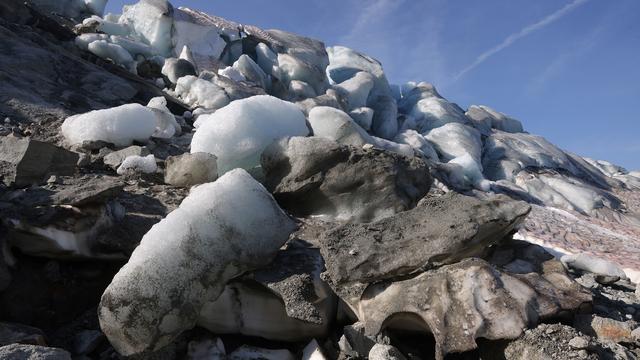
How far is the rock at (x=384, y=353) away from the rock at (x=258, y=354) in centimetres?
38

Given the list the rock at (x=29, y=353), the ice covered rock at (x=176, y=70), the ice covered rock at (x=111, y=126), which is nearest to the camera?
the rock at (x=29, y=353)

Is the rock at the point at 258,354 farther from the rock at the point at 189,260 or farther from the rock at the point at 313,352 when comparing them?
the rock at the point at 189,260

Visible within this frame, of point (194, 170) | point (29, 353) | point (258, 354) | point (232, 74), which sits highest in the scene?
point (232, 74)

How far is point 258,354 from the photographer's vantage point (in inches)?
83.1

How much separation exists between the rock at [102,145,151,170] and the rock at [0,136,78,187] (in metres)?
0.50

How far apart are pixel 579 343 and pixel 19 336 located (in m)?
2.00

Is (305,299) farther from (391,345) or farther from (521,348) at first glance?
(521,348)

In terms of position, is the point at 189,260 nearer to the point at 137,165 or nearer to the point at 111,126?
the point at 137,165

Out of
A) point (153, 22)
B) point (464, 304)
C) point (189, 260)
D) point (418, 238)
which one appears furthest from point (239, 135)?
point (153, 22)

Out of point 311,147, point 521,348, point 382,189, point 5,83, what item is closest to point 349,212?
point 382,189

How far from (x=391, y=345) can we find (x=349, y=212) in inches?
50.9

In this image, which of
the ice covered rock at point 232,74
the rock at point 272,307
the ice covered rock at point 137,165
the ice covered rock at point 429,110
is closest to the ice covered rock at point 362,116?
the ice covered rock at point 429,110

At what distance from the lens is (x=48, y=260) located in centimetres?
234

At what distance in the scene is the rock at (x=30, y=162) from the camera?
2.78 metres
